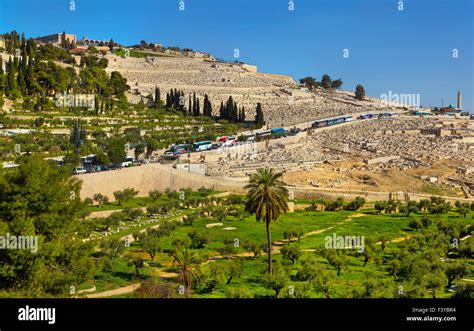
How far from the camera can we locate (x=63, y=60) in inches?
2766

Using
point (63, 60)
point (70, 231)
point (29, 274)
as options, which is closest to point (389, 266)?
point (70, 231)

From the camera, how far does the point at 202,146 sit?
46.6 m

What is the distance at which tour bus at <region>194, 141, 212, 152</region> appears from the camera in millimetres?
46144

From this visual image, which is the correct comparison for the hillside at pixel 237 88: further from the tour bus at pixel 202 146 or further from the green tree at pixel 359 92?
the tour bus at pixel 202 146

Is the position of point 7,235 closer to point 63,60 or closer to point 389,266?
point 389,266

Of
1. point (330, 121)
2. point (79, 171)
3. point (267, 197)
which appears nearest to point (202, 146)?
point (79, 171)

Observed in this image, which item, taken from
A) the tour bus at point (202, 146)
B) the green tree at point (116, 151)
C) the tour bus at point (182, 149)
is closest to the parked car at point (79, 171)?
the green tree at point (116, 151)

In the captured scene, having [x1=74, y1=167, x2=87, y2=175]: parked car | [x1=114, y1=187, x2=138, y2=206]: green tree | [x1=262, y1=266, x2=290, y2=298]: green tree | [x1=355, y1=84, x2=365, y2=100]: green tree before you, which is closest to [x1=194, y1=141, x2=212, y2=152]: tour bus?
[x1=114, y1=187, x2=138, y2=206]: green tree

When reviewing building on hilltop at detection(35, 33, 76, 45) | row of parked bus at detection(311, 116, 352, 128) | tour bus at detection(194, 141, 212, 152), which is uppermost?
building on hilltop at detection(35, 33, 76, 45)

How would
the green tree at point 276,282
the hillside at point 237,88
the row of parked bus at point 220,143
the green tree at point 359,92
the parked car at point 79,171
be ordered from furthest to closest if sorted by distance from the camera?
the green tree at point 359,92, the hillside at point 237,88, the row of parked bus at point 220,143, the parked car at point 79,171, the green tree at point 276,282

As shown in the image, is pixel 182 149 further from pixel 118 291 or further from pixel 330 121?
pixel 330 121

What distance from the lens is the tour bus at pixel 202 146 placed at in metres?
46.1

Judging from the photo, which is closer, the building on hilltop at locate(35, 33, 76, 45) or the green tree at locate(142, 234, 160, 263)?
the green tree at locate(142, 234, 160, 263)

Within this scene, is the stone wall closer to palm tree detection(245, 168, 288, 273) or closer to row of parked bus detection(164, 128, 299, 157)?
row of parked bus detection(164, 128, 299, 157)
